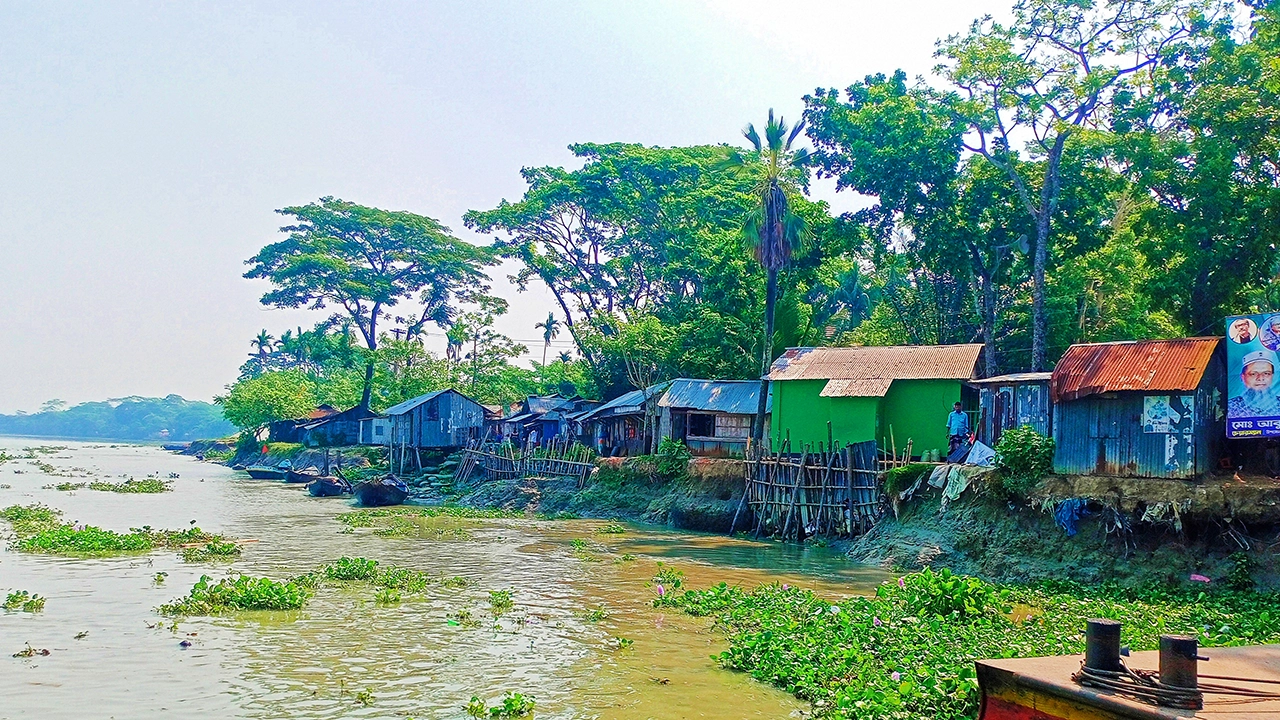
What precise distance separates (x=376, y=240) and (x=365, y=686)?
52.3 m

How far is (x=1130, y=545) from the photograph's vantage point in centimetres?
1752

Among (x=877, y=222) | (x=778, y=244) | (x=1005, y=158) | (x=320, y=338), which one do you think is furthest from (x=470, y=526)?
(x=320, y=338)

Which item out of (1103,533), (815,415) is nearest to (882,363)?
(815,415)

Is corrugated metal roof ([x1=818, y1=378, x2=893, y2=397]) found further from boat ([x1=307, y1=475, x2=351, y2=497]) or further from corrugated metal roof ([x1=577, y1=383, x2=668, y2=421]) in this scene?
boat ([x1=307, y1=475, x2=351, y2=497])

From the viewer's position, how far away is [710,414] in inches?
1321

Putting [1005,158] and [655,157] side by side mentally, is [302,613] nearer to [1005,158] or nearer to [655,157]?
[1005,158]

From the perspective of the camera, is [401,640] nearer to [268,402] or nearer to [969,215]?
[969,215]

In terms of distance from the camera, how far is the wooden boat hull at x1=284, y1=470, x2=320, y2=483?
48812 mm

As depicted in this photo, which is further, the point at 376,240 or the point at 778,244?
the point at 376,240

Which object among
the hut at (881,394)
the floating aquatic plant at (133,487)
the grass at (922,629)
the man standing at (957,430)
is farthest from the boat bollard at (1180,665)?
the floating aquatic plant at (133,487)

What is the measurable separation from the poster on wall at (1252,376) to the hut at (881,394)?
7.78 metres

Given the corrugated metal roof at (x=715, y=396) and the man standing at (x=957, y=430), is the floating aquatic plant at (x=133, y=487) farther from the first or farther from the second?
the man standing at (x=957, y=430)

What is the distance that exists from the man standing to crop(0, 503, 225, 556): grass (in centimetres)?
1813

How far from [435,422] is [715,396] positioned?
1976cm
